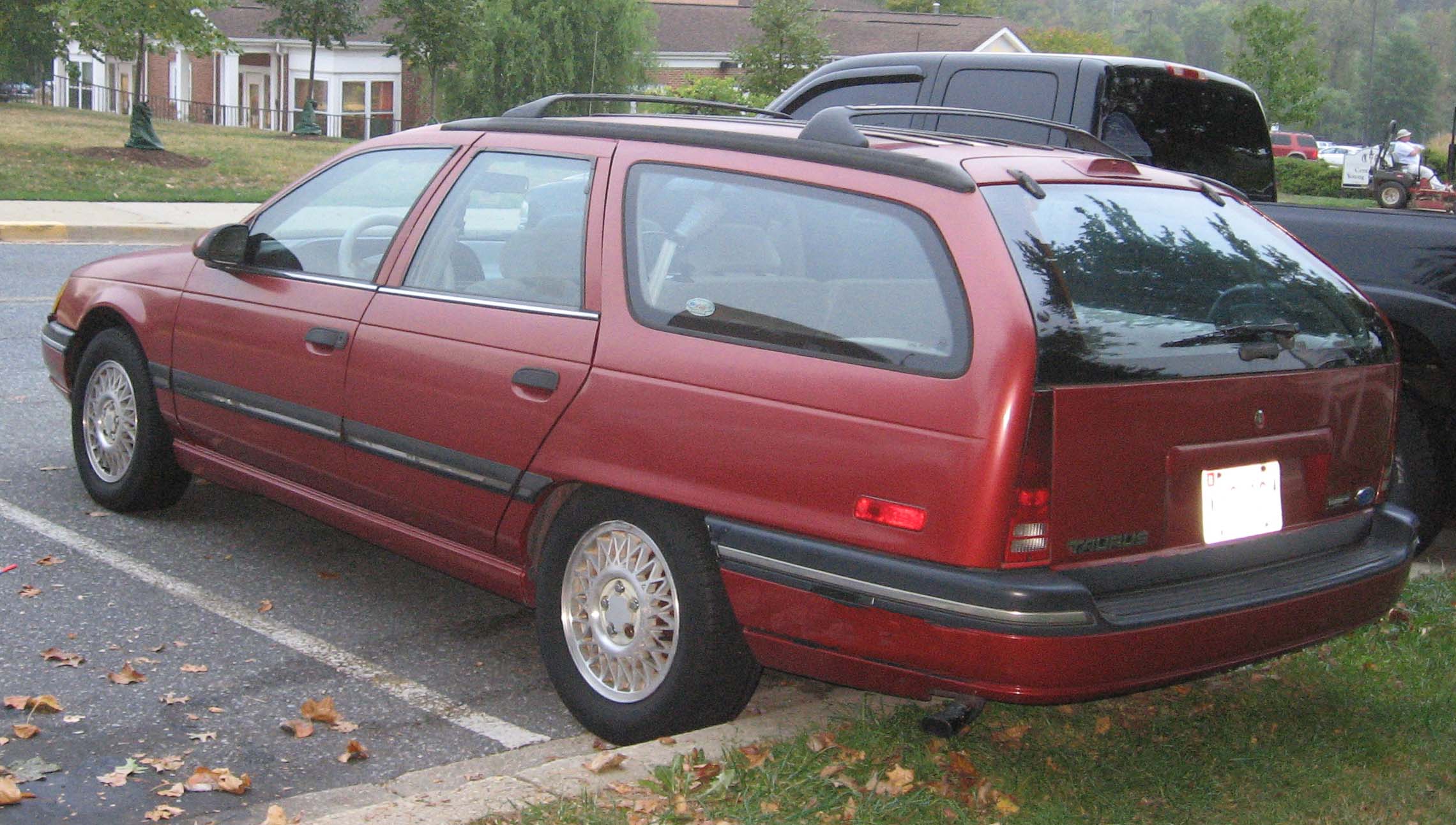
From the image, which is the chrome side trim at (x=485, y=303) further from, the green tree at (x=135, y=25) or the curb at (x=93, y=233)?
the green tree at (x=135, y=25)

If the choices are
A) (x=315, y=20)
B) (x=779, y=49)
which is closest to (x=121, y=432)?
(x=779, y=49)

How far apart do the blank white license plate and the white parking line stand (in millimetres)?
1938

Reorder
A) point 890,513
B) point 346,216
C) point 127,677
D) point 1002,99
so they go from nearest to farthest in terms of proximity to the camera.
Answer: point 890,513
point 127,677
point 346,216
point 1002,99

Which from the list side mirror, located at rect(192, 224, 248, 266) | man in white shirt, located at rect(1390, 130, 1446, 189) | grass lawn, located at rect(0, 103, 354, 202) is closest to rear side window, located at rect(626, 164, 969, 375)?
side mirror, located at rect(192, 224, 248, 266)

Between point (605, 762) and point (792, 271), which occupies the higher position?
point (792, 271)

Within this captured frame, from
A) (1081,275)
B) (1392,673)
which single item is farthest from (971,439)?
(1392,673)

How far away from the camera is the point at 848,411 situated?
3445 mm

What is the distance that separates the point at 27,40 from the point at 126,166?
62.7 feet

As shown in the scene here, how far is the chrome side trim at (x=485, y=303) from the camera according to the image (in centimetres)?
414

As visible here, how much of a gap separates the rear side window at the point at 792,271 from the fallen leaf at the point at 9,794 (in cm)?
194

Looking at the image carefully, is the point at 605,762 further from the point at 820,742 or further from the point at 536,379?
the point at 536,379


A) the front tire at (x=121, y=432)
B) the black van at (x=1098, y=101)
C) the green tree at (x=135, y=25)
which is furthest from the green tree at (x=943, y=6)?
the front tire at (x=121, y=432)

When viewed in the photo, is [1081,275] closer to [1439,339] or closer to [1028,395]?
[1028,395]

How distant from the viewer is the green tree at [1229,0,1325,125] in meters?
39.9
